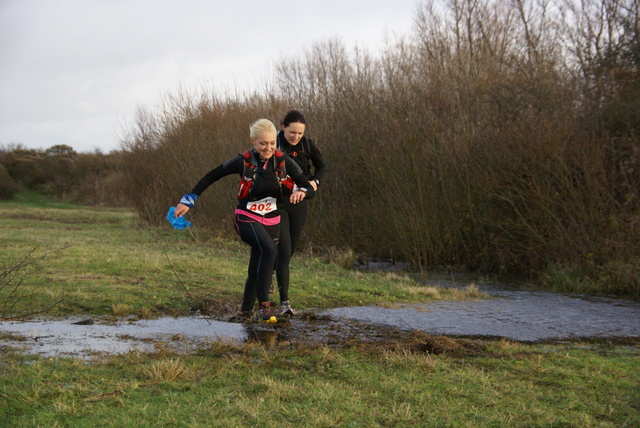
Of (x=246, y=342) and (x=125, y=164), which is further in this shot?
(x=125, y=164)

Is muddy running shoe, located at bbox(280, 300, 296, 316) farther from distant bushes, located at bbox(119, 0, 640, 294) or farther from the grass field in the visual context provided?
distant bushes, located at bbox(119, 0, 640, 294)

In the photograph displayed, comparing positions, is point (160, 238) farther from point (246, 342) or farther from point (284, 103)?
point (246, 342)

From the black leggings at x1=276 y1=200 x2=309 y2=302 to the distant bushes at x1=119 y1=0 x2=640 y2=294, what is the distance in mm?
6566

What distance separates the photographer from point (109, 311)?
7.59 meters

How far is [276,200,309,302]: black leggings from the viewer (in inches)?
→ 297

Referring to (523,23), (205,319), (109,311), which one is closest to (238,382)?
(205,319)

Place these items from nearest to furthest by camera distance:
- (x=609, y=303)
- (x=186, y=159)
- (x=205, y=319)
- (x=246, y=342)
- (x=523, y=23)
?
(x=246, y=342)
(x=205, y=319)
(x=609, y=303)
(x=186, y=159)
(x=523, y=23)

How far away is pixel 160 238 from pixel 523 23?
23.2 meters

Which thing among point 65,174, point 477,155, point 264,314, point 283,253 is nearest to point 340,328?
point 264,314

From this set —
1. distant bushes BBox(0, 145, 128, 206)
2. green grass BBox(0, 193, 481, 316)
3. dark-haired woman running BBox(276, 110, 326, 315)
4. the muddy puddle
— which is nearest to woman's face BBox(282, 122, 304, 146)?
dark-haired woman running BBox(276, 110, 326, 315)

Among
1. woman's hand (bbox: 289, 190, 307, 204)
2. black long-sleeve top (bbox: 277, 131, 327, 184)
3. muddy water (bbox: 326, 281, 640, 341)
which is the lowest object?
muddy water (bbox: 326, 281, 640, 341)

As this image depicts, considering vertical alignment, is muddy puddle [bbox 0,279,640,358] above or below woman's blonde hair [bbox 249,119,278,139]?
below

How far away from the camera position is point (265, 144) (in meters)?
6.86

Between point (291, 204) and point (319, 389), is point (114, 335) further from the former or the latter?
point (319, 389)
